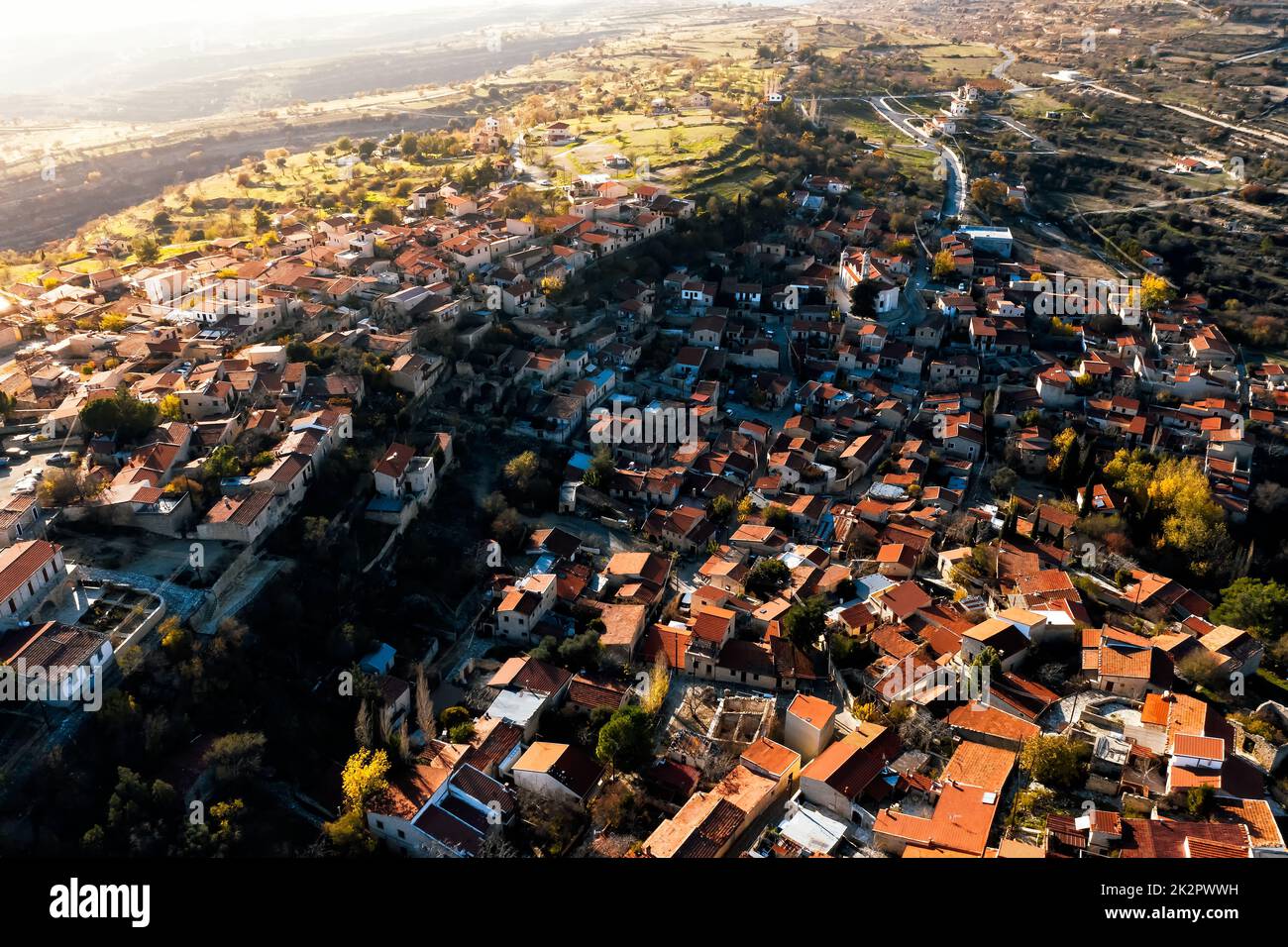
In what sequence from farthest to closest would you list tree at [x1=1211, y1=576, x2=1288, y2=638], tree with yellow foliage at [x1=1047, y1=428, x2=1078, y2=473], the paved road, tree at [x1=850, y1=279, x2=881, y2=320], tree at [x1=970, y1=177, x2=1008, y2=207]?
1. the paved road
2. tree at [x1=970, y1=177, x2=1008, y2=207]
3. tree at [x1=850, y1=279, x2=881, y2=320]
4. tree with yellow foliage at [x1=1047, y1=428, x2=1078, y2=473]
5. tree at [x1=1211, y1=576, x2=1288, y2=638]

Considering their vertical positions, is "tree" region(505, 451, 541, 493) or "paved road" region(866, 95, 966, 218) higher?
"paved road" region(866, 95, 966, 218)

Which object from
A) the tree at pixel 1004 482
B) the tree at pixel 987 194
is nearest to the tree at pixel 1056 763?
the tree at pixel 1004 482

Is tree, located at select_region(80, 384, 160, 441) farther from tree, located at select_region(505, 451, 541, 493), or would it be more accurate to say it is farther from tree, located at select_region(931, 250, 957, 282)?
tree, located at select_region(931, 250, 957, 282)

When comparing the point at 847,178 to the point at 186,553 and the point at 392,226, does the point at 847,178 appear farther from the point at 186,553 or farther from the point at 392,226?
the point at 186,553

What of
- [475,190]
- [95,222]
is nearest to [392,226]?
[475,190]

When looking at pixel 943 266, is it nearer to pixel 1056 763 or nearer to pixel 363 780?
pixel 1056 763

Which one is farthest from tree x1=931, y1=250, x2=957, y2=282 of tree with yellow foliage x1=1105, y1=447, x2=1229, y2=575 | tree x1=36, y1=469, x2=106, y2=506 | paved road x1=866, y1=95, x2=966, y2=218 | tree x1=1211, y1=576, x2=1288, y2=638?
tree x1=36, y1=469, x2=106, y2=506

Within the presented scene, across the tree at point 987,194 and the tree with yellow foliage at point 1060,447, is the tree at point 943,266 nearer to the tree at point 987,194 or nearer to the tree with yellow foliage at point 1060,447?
the tree at point 987,194

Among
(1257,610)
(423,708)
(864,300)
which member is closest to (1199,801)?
(1257,610)
